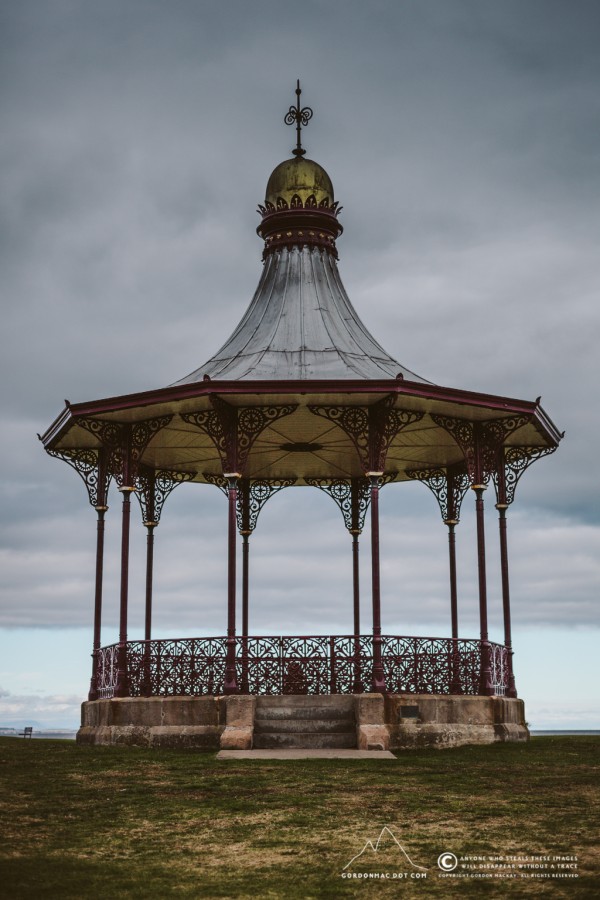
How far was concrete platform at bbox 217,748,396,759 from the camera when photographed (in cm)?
1715

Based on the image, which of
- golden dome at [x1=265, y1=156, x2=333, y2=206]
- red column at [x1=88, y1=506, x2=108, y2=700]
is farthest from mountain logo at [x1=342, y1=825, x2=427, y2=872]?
golden dome at [x1=265, y1=156, x2=333, y2=206]

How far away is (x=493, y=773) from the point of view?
49.9 feet

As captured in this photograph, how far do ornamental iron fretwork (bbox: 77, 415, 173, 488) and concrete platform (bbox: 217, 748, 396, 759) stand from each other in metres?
6.30

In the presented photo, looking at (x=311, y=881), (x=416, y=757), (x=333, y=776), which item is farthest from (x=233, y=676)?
(x=311, y=881)

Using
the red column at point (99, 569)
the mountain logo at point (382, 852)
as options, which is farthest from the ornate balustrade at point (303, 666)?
the mountain logo at point (382, 852)

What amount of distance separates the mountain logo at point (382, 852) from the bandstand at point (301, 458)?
7.78 meters

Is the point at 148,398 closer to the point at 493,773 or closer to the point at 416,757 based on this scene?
the point at 416,757

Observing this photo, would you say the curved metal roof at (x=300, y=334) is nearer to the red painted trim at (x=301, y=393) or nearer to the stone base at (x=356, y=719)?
the red painted trim at (x=301, y=393)

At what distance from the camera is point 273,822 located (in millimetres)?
11625

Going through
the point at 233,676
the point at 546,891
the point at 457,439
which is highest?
the point at 457,439

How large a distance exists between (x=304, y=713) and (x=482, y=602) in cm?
442

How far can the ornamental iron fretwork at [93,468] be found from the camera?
23.8 meters

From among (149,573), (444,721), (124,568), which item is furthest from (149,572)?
(444,721)

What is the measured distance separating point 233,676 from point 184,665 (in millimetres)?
1151
